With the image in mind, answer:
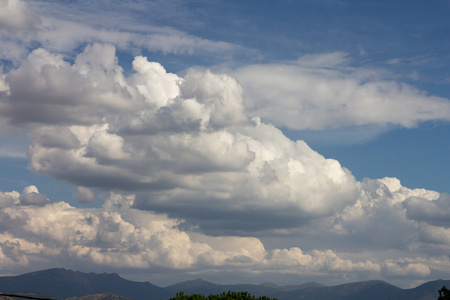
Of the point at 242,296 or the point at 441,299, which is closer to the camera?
the point at 441,299

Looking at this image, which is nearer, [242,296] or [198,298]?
[198,298]

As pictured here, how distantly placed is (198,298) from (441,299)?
5847 cm

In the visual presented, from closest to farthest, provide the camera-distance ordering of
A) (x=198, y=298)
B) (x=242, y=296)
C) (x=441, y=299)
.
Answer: (x=441, y=299) < (x=198, y=298) < (x=242, y=296)

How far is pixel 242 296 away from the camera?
150 metres

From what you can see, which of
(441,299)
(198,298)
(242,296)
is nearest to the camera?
(441,299)

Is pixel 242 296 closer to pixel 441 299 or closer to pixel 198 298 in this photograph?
pixel 198 298

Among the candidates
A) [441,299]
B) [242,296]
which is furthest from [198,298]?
[441,299]

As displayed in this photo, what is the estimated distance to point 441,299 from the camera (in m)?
114

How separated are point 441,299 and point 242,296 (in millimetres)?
54802

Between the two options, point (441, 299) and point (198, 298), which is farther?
point (198, 298)

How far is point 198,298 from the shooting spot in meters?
141
